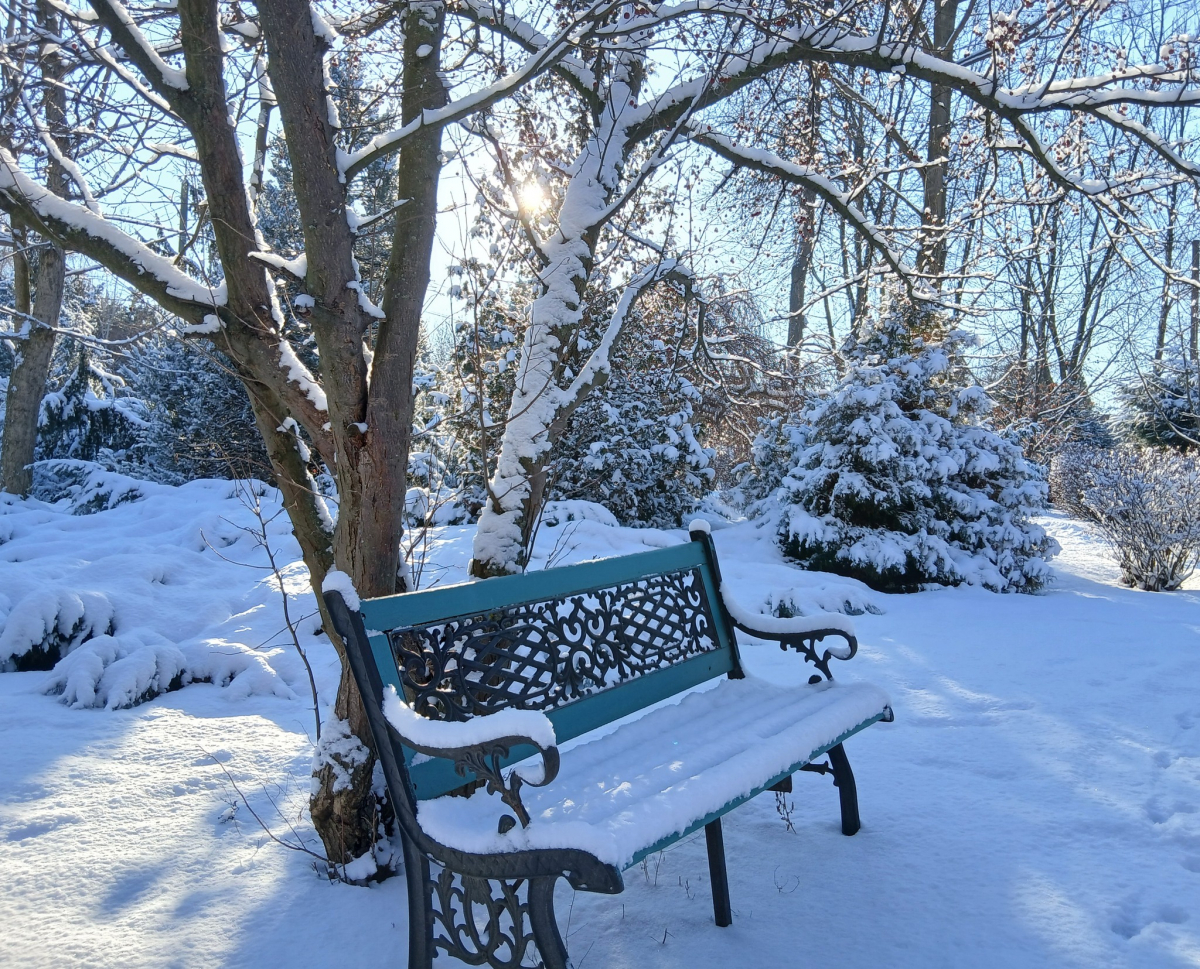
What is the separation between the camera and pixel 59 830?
2.59m

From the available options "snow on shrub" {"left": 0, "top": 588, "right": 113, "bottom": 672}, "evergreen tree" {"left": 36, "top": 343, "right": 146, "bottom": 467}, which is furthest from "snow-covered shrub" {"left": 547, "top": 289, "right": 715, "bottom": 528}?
"evergreen tree" {"left": 36, "top": 343, "right": 146, "bottom": 467}

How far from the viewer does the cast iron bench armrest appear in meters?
1.61

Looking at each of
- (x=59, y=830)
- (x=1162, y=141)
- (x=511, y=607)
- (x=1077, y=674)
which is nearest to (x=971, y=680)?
(x=1077, y=674)

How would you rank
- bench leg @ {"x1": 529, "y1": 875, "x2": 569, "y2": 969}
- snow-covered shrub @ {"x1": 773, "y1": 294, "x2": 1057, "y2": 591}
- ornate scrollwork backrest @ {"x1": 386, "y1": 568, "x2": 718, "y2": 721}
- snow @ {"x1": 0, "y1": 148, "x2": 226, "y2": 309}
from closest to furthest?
bench leg @ {"x1": 529, "y1": 875, "x2": 569, "y2": 969}, ornate scrollwork backrest @ {"x1": 386, "y1": 568, "x2": 718, "y2": 721}, snow @ {"x1": 0, "y1": 148, "x2": 226, "y2": 309}, snow-covered shrub @ {"x1": 773, "y1": 294, "x2": 1057, "y2": 591}

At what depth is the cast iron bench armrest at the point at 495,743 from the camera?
161 cm

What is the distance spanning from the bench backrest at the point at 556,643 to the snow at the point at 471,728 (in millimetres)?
177

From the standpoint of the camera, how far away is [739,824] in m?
2.89

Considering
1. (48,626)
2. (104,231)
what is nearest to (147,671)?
(48,626)

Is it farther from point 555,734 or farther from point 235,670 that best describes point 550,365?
point 235,670

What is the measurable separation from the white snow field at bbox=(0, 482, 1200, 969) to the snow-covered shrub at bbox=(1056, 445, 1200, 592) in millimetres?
3082

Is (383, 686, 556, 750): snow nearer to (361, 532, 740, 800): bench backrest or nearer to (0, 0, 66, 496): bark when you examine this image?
(361, 532, 740, 800): bench backrest

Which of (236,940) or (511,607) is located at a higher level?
(511,607)

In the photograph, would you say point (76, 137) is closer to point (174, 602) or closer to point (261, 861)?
point (174, 602)

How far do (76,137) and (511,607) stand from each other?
3.30 m
